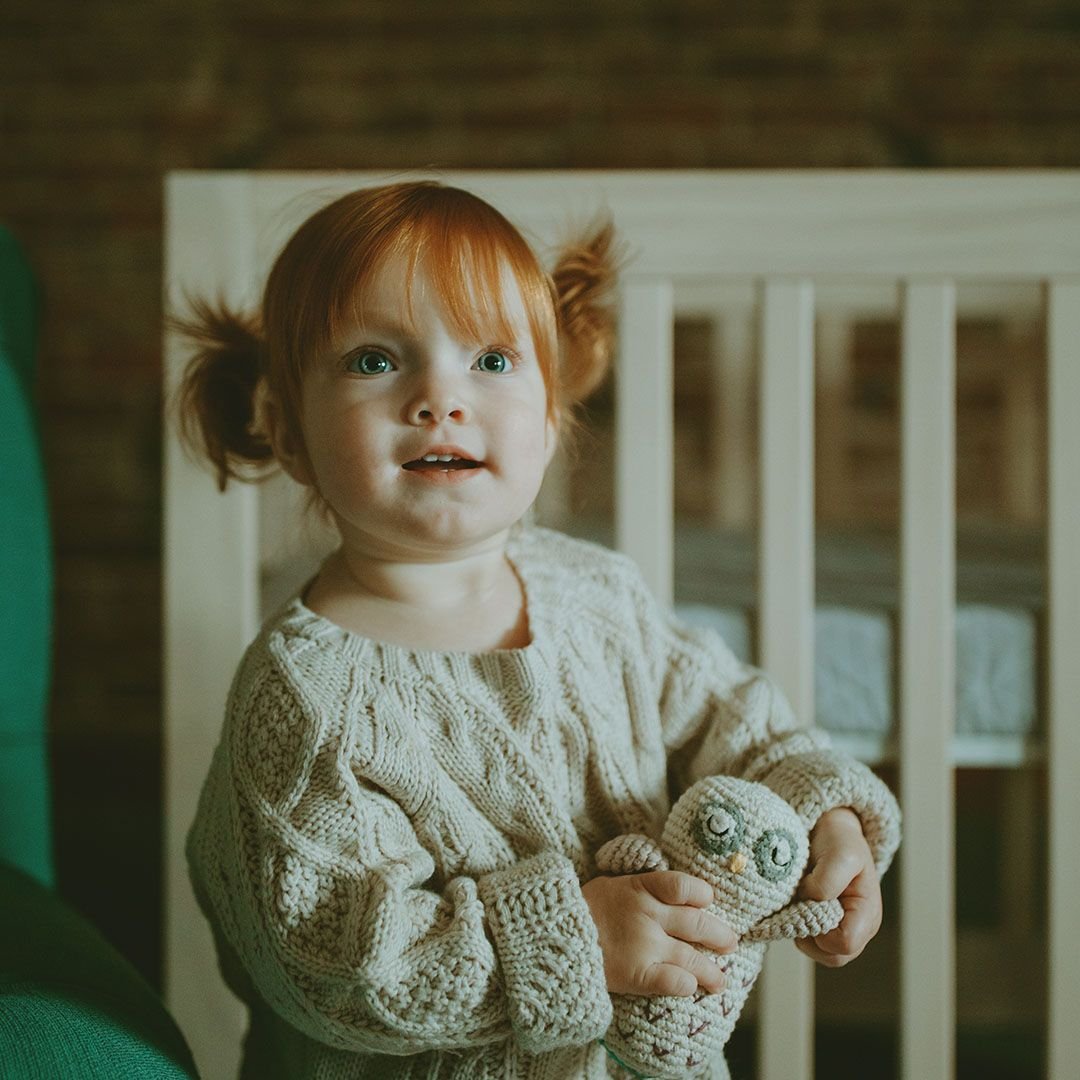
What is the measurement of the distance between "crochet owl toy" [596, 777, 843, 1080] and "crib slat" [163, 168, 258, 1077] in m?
0.39

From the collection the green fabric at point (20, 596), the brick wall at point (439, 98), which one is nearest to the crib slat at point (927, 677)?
the green fabric at point (20, 596)

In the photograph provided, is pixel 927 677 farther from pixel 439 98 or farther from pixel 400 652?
pixel 439 98

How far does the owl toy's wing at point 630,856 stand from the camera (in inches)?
25.4

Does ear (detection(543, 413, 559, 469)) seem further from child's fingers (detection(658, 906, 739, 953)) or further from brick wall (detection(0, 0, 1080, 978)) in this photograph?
brick wall (detection(0, 0, 1080, 978))

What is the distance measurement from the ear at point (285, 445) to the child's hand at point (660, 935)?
32 cm

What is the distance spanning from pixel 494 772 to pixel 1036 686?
54 cm

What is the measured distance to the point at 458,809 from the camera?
665mm

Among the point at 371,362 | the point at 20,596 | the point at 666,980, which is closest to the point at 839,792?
the point at 666,980

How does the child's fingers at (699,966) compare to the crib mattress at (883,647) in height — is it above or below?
below

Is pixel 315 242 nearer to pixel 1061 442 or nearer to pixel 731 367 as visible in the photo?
pixel 1061 442

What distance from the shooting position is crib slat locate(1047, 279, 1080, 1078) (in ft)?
2.88

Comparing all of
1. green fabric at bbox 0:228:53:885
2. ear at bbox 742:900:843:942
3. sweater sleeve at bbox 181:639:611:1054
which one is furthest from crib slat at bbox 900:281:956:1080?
green fabric at bbox 0:228:53:885

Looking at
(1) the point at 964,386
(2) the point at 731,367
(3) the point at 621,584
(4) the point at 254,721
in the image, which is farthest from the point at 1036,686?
(1) the point at 964,386

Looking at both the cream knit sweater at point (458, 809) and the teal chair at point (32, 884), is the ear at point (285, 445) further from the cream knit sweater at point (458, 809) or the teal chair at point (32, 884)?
the teal chair at point (32, 884)
